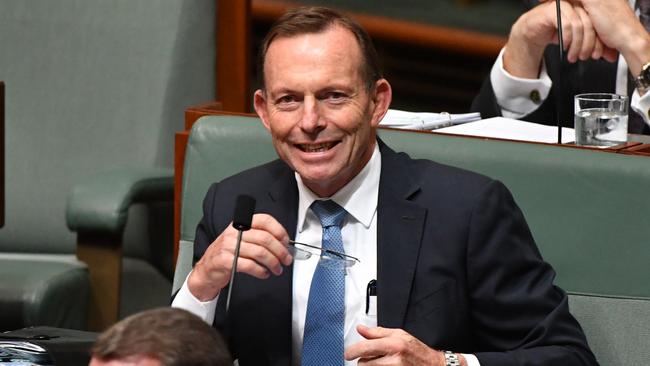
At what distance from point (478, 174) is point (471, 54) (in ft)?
8.07

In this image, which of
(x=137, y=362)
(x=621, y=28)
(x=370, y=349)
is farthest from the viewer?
(x=621, y=28)

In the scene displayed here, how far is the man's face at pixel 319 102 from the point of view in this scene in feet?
5.12

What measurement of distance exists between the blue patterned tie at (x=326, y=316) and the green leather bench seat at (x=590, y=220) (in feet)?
0.78

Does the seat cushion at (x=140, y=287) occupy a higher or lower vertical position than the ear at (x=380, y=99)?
lower

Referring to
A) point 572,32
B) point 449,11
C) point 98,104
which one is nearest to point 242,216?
point 572,32

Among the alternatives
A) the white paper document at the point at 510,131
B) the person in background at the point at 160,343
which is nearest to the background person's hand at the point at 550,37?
the white paper document at the point at 510,131

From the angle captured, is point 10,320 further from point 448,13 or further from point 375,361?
point 448,13

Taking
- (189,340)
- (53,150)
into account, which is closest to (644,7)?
(53,150)

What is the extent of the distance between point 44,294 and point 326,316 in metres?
0.77

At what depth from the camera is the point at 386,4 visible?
175 inches

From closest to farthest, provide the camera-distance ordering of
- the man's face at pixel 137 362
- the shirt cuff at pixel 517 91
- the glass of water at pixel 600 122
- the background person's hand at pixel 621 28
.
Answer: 1. the man's face at pixel 137 362
2. the glass of water at pixel 600 122
3. the background person's hand at pixel 621 28
4. the shirt cuff at pixel 517 91

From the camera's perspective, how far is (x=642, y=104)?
2.06 meters

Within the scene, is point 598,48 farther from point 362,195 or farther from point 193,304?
point 193,304

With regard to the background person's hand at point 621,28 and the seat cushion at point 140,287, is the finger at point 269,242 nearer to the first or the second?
the background person's hand at point 621,28
